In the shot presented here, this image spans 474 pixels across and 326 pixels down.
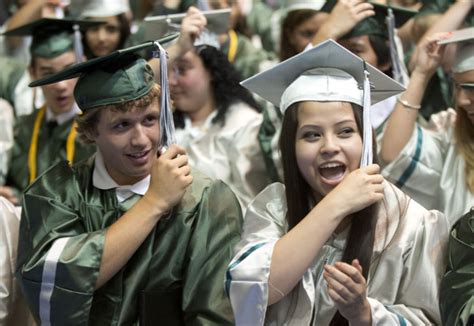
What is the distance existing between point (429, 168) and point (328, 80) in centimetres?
87

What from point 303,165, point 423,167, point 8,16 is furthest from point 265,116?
point 8,16

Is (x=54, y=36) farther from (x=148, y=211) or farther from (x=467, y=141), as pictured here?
(x=467, y=141)

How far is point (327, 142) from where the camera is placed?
235 cm

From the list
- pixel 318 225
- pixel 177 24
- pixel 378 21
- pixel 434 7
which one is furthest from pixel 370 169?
pixel 434 7

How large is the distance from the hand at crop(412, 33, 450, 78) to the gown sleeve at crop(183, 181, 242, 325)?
874 millimetres

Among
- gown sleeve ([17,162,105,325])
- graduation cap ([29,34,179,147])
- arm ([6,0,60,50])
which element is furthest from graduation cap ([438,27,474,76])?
arm ([6,0,60,50])

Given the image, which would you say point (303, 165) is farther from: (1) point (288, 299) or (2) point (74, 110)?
(2) point (74, 110)

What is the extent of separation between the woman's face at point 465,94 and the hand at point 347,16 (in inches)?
16.7

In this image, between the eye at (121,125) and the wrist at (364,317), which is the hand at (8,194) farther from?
the wrist at (364,317)

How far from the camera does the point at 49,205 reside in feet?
8.54

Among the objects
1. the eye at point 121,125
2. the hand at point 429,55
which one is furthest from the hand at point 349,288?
the hand at point 429,55

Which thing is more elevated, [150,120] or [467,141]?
[150,120]

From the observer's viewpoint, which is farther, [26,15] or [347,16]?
[26,15]

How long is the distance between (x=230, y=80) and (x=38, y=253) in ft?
4.45
